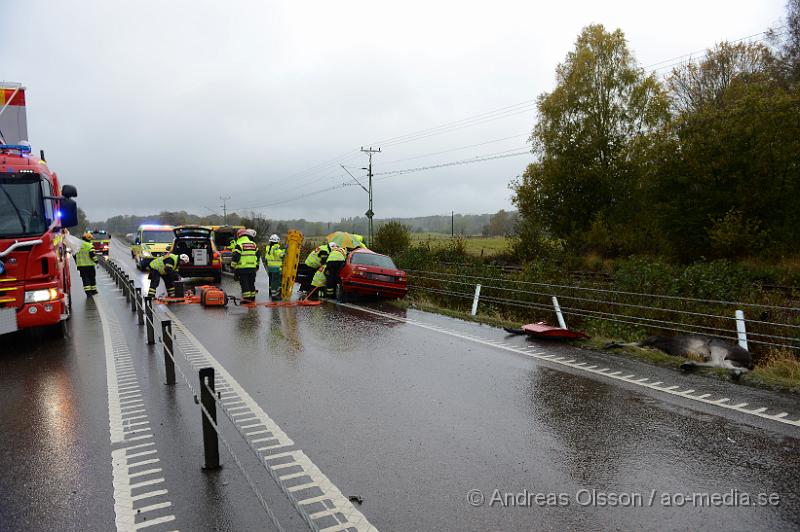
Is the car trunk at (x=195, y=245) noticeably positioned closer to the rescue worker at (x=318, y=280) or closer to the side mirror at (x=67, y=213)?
the rescue worker at (x=318, y=280)

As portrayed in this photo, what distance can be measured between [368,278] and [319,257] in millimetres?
2206

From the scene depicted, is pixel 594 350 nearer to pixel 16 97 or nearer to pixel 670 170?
pixel 16 97

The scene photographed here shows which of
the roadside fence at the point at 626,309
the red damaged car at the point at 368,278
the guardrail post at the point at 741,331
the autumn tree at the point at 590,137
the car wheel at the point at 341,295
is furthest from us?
the autumn tree at the point at 590,137

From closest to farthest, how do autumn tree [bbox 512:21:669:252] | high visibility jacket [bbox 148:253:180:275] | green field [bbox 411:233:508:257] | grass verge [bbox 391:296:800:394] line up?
grass verge [bbox 391:296:800:394], high visibility jacket [bbox 148:253:180:275], green field [bbox 411:233:508:257], autumn tree [bbox 512:21:669:252]

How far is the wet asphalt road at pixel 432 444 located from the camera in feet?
11.8

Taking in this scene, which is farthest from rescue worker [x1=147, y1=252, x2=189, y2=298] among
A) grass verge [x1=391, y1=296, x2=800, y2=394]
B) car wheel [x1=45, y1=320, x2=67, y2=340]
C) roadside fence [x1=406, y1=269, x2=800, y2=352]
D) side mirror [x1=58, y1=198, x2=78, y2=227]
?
grass verge [x1=391, y1=296, x2=800, y2=394]

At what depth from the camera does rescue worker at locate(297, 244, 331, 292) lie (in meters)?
15.8

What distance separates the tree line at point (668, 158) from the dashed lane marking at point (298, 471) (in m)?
22.9

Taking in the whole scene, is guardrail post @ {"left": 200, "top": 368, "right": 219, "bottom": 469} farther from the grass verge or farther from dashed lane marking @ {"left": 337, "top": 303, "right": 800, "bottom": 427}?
the grass verge

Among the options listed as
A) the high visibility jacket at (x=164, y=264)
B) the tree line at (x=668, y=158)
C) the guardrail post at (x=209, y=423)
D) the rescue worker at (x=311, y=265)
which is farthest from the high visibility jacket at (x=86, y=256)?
the tree line at (x=668, y=158)

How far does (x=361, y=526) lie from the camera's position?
3.41 metres

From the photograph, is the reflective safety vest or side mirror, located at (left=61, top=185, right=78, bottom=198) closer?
side mirror, located at (left=61, top=185, right=78, bottom=198)

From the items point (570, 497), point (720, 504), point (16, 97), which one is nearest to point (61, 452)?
point (570, 497)

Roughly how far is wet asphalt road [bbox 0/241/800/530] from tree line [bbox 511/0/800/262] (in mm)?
20741
